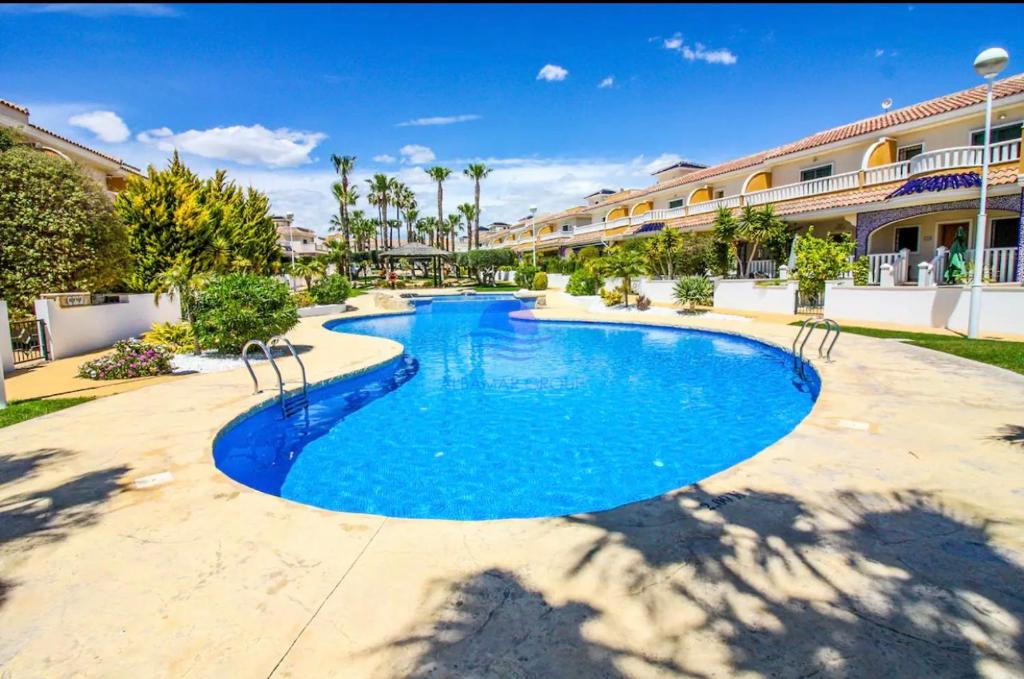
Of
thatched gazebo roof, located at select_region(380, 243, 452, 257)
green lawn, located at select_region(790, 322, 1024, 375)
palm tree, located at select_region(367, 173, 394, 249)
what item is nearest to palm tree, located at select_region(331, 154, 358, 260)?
palm tree, located at select_region(367, 173, 394, 249)

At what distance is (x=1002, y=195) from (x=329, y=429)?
21135 mm

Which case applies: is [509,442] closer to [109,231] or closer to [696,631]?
[696,631]

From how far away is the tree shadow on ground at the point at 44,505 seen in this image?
12.6 feet

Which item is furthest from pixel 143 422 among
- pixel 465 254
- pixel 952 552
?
pixel 465 254

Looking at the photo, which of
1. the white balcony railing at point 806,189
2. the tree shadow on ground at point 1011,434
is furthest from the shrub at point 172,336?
the white balcony railing at point 806,189

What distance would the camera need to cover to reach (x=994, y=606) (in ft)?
9.13

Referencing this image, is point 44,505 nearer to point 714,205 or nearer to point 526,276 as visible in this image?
point 714,205

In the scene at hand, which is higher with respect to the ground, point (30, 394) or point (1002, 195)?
point (1002, 195)

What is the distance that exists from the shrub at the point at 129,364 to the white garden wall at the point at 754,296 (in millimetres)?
20022

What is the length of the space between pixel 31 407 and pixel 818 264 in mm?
21723

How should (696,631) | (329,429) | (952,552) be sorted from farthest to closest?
1. (329,429)
2. (952,552)
3. (696,631)

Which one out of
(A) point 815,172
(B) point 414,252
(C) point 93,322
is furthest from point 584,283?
(C) point 93,322

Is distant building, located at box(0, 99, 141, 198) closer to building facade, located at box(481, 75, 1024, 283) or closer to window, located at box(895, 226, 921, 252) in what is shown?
building facade, located at box(481, 75, 1024, 283)

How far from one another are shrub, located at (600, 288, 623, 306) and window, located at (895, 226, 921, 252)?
11488mm
